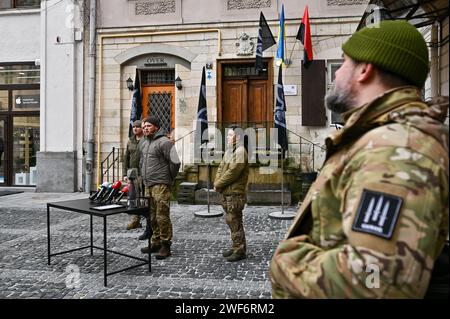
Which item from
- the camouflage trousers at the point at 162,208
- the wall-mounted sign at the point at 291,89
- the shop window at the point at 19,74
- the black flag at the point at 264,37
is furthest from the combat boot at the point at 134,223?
the shop window at the point at 19,74

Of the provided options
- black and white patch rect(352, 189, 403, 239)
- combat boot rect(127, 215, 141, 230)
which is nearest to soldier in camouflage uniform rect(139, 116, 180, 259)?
combat boot rect(127, 215, 141, 230)

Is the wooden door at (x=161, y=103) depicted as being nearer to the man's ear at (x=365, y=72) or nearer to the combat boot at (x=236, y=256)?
the combat boot at (x=236, y=256)

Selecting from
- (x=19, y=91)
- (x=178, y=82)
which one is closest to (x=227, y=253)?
(x=178, y=82)

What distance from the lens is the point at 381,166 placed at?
3.84 ft

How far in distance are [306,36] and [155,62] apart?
4568mm

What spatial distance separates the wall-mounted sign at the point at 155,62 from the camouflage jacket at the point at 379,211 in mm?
11944

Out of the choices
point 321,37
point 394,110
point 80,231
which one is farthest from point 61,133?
point 394,110

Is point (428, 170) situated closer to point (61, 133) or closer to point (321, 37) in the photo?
point (321, 37)

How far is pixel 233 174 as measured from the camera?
19.0 feet

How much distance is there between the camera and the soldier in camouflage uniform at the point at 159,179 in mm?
5824

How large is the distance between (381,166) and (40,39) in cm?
1449

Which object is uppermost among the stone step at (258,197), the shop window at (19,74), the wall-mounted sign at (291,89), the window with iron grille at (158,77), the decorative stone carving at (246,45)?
the decorative stone carving at (246,45)
